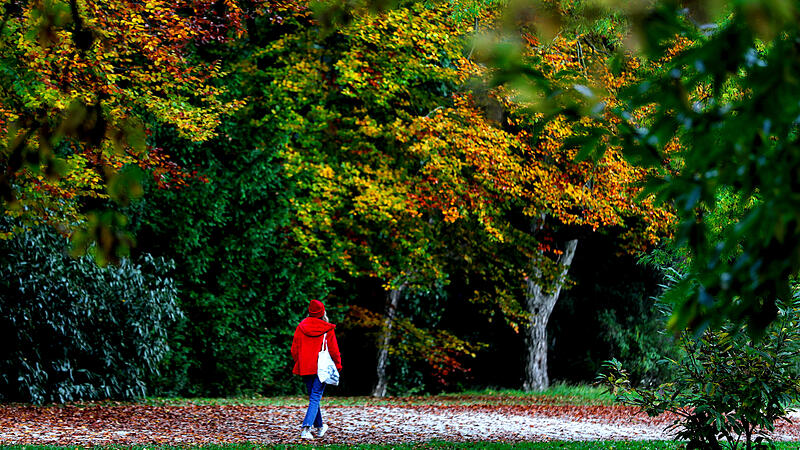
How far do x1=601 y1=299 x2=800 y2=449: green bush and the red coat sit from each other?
152 inches

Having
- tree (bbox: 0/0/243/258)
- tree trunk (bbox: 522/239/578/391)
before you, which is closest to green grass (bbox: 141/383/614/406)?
tree trunk (bbox: 522/239/578/391)

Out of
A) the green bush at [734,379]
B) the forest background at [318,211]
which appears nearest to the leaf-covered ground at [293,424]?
the forest background at [318,211]

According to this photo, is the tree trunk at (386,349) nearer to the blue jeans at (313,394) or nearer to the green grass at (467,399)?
the green grass at (467,399)

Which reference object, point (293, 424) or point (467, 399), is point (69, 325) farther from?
point (467, 399)

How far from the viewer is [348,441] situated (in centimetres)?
977

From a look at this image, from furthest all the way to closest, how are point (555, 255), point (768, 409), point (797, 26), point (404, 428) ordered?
1. point (555, 255)
2. point (404, 428)
3. point (768, 409)
4. point (797, 26)

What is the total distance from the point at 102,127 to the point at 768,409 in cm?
579

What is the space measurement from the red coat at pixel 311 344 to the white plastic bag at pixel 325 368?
0.05 m

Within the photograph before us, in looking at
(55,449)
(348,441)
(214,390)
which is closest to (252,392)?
(214,390)

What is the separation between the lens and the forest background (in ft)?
39.3

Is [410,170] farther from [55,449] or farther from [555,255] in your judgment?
[55,449]

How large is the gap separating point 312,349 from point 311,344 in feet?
0.20

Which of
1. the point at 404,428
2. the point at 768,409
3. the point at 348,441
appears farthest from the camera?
the point at 404,428

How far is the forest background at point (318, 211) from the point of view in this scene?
1198cm
